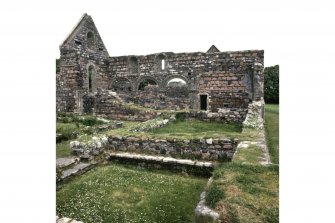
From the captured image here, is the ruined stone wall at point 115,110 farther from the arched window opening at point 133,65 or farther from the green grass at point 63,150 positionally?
the arched window opening at point 133,65

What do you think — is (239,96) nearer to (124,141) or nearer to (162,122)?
(162,122)

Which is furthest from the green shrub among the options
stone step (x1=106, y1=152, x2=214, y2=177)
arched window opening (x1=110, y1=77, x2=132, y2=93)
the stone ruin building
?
arched window opening (x1=110, y1=77, x2=132, y2=93)

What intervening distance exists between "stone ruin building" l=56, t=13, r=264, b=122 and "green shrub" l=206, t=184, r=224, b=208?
8.91 metres

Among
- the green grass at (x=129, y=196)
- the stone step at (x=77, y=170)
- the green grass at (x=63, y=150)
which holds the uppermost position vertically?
the green grass at (x=63, y=150)

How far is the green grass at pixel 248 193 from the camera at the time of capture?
2.58 metres

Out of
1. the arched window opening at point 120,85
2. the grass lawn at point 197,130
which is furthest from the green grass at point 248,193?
the arched window opening at point 120,85

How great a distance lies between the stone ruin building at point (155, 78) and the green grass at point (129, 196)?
7.34 m

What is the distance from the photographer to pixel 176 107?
18.5 metres

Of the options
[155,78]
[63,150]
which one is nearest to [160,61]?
[155,78]

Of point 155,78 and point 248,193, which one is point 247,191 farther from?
point 155,78

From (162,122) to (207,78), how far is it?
599 centimetres

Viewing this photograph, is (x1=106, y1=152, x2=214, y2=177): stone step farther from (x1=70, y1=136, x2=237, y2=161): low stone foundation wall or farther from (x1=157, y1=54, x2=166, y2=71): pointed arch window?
(x1=157, y1=54, x2=166, y2=71): pointed arch window

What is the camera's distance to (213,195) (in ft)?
9.90

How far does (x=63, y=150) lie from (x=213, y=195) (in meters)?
5.36
